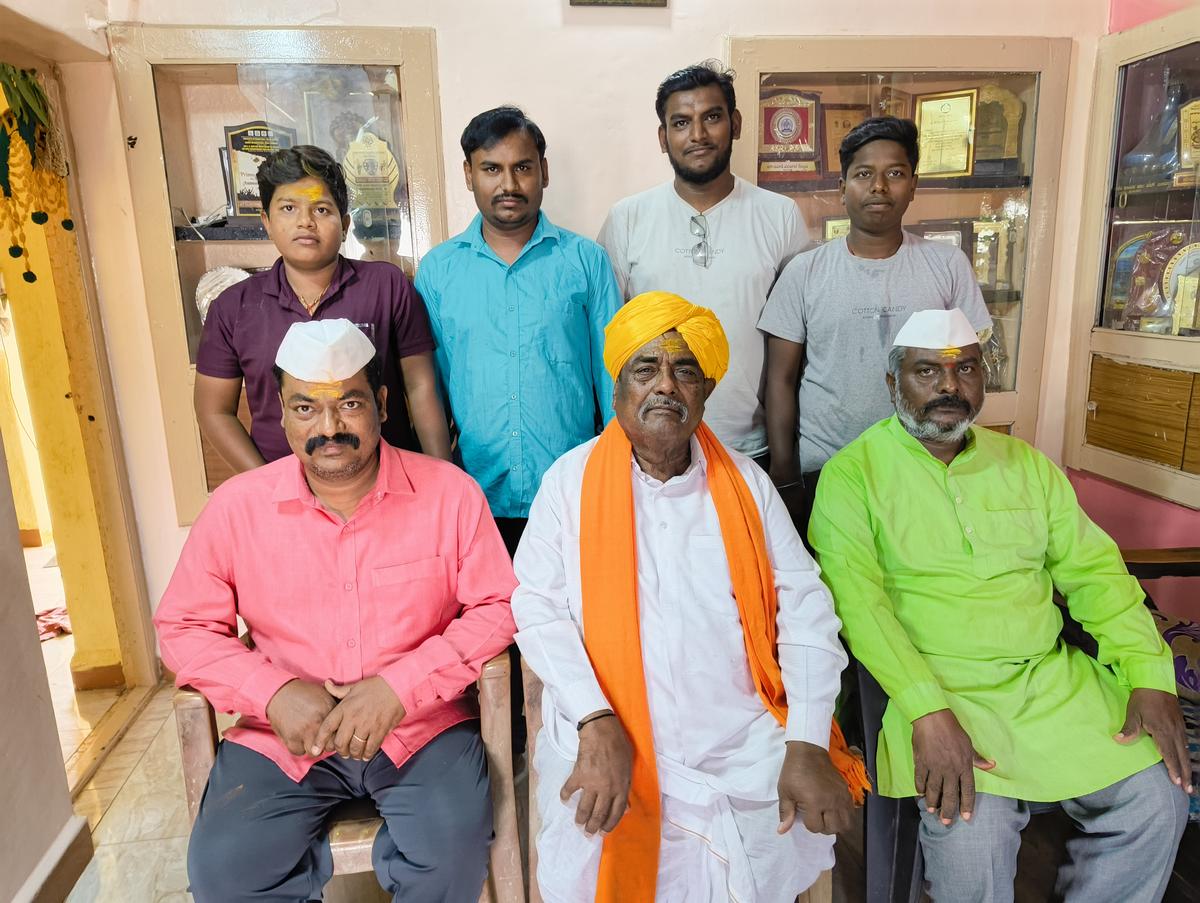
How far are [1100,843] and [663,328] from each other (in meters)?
1.37

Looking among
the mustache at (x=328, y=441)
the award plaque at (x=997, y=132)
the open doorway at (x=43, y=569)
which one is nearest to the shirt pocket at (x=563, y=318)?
the mustache at (x=328, y=441)

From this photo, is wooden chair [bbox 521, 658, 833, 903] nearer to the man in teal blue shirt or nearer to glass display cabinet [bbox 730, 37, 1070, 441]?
the man in teal blue shirt

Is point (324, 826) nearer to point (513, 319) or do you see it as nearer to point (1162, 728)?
point (513, 319)

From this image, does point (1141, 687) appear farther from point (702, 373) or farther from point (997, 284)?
point (997, 284)

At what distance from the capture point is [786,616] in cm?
163

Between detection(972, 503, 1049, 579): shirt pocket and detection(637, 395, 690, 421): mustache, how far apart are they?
721mm

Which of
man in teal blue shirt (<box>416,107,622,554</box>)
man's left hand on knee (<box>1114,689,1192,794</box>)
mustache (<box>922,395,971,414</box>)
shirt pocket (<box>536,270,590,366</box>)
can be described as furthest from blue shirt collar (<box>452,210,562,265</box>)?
man's left hand on knee (<box>1114,689,1192,794</box>)

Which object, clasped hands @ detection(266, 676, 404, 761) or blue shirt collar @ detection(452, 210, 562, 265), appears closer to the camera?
clasped hands @ detection(266, 676, 404, 761)

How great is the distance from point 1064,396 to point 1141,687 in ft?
6.25

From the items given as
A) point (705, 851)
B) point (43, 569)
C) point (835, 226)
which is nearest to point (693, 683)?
point (705, 851)

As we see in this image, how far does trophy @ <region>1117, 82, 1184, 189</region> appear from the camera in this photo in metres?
2.80

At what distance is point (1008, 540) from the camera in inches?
70.4

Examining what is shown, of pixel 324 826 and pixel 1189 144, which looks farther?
pixel 1189 144

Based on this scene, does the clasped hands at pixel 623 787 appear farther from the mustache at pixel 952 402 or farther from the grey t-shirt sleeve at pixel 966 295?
the grey t-shirt sleeve at pixel 966 295
